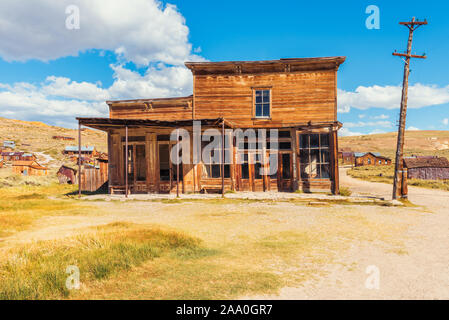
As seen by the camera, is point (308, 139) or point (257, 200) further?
point (308, 139)

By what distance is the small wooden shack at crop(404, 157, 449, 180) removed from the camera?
91.2 ft

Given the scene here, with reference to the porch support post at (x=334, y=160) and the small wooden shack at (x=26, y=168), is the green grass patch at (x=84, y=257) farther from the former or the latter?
the small wooden shack at (x=26, y=168)

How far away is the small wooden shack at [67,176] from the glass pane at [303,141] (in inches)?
715

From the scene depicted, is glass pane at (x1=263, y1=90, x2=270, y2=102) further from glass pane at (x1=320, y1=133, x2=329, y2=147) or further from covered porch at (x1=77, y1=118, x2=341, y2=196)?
glass pane at (x1=320, y1=133, x2=329, y2=147)

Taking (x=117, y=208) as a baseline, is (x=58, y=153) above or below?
above

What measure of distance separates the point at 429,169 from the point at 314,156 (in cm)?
2183

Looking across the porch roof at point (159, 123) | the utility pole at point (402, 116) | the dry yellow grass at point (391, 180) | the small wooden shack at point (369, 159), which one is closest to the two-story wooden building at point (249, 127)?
the porch roof at point (159, 123)

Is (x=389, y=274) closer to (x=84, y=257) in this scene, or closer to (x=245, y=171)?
(x=84, y=257)

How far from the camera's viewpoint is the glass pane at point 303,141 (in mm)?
14602

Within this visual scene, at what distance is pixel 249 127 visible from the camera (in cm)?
1519

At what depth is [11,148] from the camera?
50625 mm
